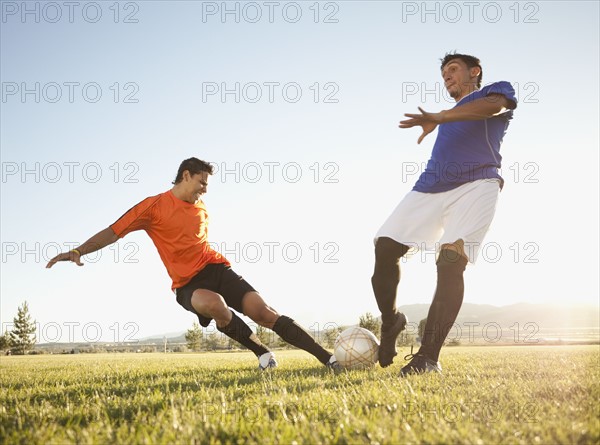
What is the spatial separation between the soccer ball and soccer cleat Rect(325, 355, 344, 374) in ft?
0.18

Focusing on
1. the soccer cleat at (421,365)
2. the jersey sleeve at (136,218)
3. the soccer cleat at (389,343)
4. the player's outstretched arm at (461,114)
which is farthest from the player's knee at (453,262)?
the jersey sleeve at (136,218)

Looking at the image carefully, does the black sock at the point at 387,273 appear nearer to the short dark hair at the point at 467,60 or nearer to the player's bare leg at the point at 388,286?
the player's bare leg at the point at 388,286

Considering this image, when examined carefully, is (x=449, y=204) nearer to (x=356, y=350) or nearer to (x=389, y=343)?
(x=389, y=343)

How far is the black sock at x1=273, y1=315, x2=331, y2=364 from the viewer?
6.03 metres

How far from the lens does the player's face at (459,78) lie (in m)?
5.58

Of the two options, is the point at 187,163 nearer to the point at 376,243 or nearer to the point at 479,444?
the point at 376,243

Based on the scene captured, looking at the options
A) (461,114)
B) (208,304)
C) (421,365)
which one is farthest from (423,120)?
(208,304)

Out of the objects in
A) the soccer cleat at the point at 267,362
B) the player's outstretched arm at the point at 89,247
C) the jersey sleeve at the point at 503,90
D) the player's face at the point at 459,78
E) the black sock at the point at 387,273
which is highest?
the player's face at the point at 459,78

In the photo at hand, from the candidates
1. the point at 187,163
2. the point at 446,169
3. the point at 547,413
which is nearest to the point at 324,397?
the point at 547,413

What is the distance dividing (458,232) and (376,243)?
1.00 meters

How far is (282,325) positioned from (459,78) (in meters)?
3.79

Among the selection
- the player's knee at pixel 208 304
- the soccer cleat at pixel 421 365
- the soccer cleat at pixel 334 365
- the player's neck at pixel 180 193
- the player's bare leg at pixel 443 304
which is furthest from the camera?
the player's neck at pixel 180 193

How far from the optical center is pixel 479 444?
1.85m

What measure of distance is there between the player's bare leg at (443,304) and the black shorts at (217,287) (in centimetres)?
279
